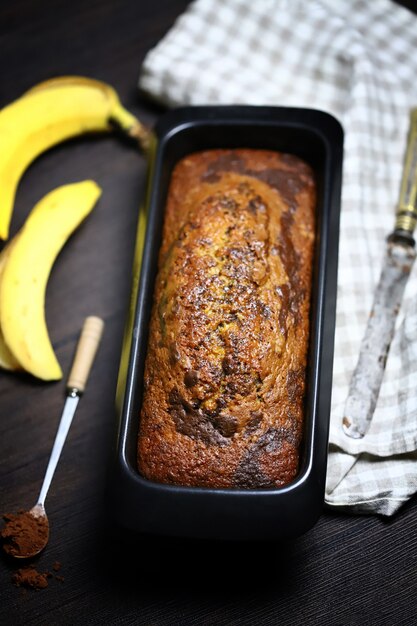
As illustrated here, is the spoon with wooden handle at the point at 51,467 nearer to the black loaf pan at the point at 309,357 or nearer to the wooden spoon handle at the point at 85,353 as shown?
the wooden spoon handle at the point at 85,353

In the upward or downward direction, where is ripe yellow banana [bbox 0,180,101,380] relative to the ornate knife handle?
downward

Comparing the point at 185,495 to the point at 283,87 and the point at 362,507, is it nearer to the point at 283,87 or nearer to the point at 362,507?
the point at 362,507

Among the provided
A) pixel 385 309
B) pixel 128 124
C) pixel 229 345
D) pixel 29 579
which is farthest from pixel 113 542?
pixel 128 124

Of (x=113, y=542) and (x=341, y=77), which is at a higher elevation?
(x=341, y=77)

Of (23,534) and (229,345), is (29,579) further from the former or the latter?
(229,345)

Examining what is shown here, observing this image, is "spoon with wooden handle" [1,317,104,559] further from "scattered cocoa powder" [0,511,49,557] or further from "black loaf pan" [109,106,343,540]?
"black loaf pan" [109,106,343,540]

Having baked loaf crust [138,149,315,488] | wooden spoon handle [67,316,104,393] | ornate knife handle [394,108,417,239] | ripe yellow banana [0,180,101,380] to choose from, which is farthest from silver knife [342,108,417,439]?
ripe yellow banana [0,180,101,380]

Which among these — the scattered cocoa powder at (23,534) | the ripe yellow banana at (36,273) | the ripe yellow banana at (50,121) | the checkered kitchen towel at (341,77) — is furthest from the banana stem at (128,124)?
the scattered cocoa powder at (23,534)
